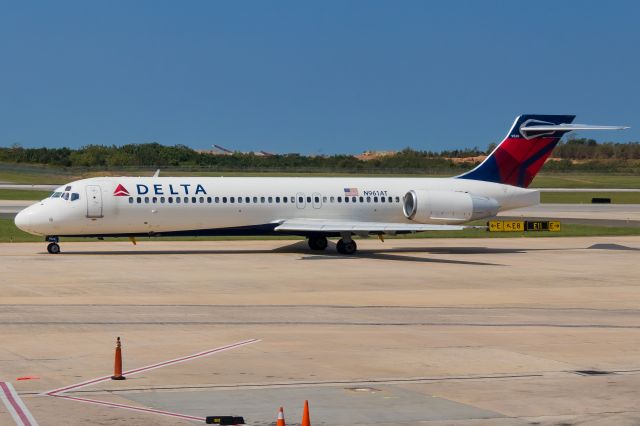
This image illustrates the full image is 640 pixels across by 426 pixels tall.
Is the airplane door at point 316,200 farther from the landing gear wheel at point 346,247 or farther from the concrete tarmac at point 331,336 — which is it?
the concrete tarmac at point 331,336

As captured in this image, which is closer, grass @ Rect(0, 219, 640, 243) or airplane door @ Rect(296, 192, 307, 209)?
airplane door @ Rect(296, 192, 307, 209)

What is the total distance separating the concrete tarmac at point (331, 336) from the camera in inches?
623

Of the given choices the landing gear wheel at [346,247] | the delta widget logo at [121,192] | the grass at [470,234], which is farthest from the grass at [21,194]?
the landing gear wheel at [346,247]

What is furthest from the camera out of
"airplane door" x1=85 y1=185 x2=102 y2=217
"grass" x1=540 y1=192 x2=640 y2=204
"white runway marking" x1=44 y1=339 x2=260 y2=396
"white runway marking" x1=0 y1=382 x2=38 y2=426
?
"grass" x1=540 y1=192 x2=640 y2=204

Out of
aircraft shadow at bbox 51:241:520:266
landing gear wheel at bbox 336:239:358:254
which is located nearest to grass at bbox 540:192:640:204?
aircraft shadow at bbox 51:241:520:266

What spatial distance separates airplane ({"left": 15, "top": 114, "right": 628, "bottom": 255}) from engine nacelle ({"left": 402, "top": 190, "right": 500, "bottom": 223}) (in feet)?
0.13

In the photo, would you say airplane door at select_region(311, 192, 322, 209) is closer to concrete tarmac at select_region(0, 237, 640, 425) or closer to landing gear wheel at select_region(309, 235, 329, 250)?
landing gear wheel at select_region(309, 235, 329, 250)

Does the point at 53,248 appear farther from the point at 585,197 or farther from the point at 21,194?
the point at 585,197

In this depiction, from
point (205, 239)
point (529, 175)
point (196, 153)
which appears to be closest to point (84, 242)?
point (205, 239)

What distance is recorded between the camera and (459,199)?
4388 cm

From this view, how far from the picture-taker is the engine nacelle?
4338cm

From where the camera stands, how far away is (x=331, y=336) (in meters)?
22.3

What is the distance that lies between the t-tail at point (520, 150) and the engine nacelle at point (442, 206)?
80.2 inches

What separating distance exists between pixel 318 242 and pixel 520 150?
9.62 m
